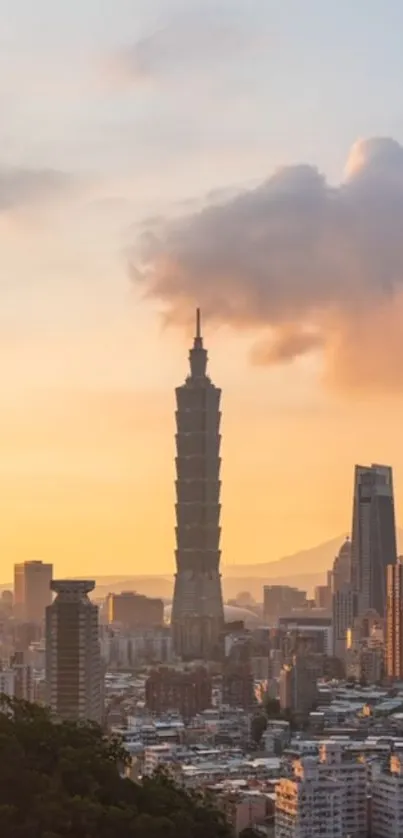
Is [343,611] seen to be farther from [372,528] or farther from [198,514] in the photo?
[198,514]

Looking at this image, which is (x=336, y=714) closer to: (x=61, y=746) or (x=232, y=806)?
(x=232, y=806)

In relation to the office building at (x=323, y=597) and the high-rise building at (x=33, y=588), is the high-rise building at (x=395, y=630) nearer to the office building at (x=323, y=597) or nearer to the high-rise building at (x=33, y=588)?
the high-rise building at (x=33, y=588)

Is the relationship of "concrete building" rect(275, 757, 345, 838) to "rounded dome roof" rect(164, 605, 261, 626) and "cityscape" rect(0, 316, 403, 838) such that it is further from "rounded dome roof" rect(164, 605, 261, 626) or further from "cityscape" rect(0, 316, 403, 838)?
"rounded dome roof" rect(164, 605, 261, 626)

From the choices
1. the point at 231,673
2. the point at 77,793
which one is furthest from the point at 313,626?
the point at 77,793

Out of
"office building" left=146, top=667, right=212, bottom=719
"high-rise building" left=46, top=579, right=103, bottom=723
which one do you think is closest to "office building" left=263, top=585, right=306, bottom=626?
"office building" left=146, top=667, right=212, bottom=719

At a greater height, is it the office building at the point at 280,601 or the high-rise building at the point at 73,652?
the office building at the point at 280,601

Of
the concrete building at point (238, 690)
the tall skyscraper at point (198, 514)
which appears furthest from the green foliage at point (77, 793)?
the tall skyscraper at point (198, 514)
